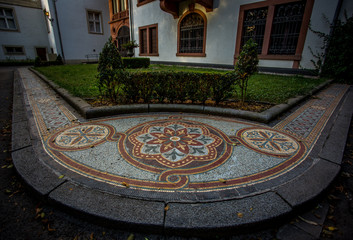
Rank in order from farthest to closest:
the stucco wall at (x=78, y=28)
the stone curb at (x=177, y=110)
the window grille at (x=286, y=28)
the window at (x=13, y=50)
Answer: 1. the window at (x=13, y=50)
2. the stucco wall at (x=78, y=28)
3. the window grille at (x=286, y=28)
4. the stone curb at (x=177, y=110)

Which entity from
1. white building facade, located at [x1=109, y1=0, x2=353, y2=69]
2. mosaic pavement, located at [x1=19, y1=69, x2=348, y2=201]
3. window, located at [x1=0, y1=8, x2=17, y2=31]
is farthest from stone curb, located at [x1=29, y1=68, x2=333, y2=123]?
window, located at [x1=0, y1=8, x2=17, y2=31]

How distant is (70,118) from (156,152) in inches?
92.3

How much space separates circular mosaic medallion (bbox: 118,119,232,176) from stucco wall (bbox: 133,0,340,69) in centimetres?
822

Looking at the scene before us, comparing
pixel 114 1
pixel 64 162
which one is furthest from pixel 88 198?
pixel 114 1

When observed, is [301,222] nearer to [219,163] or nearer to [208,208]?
[208,208]

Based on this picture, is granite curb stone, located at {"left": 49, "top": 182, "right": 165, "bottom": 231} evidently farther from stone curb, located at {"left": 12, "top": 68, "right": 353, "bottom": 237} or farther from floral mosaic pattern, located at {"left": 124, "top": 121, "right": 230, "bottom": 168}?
floral mosaic pattern, located at {"left": 124, "top": 121, "right": 230, "bottom": 168}

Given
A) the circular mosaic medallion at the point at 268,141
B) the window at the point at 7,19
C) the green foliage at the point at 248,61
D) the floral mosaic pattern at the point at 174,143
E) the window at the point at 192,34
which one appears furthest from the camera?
the window at the point at 7,19

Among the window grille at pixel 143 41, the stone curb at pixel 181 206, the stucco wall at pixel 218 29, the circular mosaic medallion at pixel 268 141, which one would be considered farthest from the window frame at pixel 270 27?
the window grille at pixel 143 41

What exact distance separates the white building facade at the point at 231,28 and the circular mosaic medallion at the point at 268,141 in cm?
750

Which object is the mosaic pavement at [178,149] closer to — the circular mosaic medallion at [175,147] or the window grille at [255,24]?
the circular mosaic medallion at [175,147]

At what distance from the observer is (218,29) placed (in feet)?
35.5

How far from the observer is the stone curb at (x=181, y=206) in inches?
54.1

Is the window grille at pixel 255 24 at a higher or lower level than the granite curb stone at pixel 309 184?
higher

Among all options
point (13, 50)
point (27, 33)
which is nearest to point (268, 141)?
point (13, 50)
